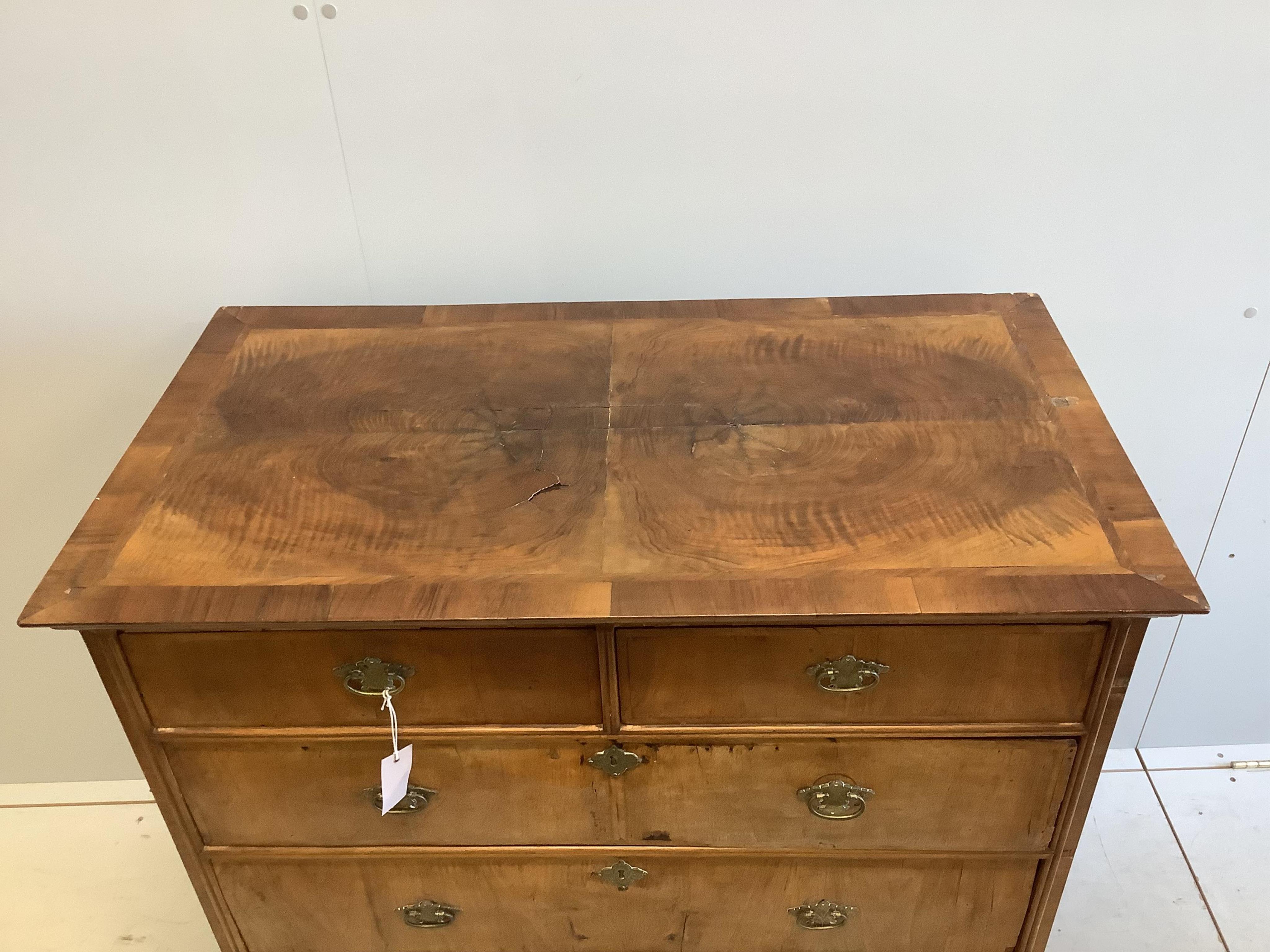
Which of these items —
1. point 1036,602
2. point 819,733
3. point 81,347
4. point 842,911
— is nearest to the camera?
point 1036,602

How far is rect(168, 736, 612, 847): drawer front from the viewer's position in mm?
1064

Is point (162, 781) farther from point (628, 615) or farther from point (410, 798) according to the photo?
point (628, 615)

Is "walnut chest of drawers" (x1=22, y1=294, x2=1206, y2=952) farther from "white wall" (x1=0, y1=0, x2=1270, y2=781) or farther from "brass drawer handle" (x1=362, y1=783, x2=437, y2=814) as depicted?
"white wall" (x1=0, y1=0, x2=1270, y2=781)

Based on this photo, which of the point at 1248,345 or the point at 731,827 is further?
the point at 1248,345

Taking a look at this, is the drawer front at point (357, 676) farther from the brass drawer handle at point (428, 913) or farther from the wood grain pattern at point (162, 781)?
the brass drawer handle at point (428, 913)

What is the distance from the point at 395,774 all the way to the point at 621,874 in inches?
12.3

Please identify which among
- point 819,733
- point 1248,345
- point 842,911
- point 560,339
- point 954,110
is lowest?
point 842,911

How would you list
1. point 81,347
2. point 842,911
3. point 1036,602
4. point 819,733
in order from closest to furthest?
point 1036,602
point 819,733
point 842,911
point 81,347

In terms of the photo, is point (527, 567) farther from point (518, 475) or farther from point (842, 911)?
point (842, 911)

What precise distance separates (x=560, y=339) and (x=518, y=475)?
260mm

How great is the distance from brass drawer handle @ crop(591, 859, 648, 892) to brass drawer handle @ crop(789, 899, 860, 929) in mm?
196

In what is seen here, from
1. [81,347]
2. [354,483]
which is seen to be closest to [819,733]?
[354,483]

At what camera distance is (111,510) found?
3.38 feet

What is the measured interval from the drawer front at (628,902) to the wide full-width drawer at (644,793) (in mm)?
47
